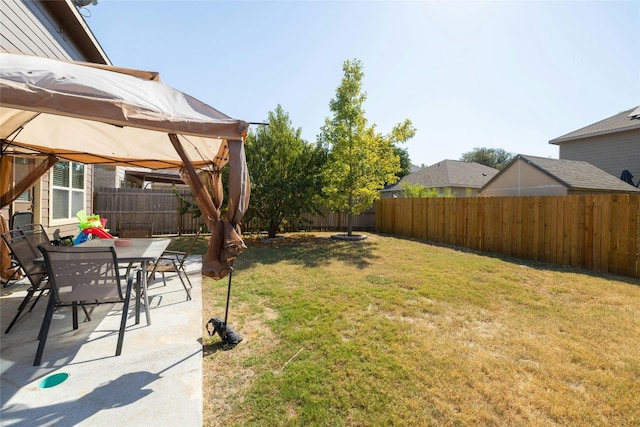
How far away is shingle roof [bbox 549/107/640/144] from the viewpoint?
14.1 metres

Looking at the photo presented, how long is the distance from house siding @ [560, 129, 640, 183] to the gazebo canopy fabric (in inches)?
770

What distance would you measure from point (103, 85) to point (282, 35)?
6.36 meters

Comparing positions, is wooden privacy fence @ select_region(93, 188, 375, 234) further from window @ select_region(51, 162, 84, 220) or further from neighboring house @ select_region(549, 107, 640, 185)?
neighboring house @ select_region(549, 107, 640, 185)

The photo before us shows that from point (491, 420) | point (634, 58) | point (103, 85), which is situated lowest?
point (491, 420)

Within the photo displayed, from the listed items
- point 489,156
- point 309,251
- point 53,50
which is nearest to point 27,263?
point 53,50

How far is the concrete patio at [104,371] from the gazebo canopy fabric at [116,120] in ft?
2.85

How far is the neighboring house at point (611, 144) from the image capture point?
14.2 meters

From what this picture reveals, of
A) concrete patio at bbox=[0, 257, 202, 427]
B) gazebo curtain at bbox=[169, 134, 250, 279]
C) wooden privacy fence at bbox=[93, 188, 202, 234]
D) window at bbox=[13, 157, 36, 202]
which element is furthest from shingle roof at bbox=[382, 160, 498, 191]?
window at bbox=[13, 157, 36, 202]

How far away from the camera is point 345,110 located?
10.2 metres

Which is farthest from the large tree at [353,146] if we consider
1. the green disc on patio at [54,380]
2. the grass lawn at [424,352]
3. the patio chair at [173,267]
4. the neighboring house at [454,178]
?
the neighboring house at [454,178]

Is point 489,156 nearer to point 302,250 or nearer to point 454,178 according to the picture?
point 454,178

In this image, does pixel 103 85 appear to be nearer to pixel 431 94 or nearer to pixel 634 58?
pixel 431 94

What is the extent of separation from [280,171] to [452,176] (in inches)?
590

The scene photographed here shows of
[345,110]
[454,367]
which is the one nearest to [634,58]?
[345,110]
